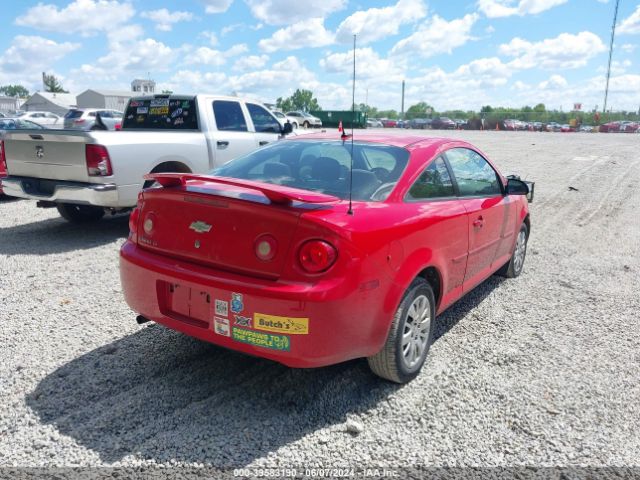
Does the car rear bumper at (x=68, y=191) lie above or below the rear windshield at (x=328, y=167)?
below

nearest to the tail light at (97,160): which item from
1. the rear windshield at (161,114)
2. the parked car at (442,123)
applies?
the rear windshield at (161,114)

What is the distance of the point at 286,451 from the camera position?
2.68 m

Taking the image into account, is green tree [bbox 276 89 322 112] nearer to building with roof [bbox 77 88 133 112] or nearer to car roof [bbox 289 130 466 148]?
building with roof [bbox 77 88 133 112]

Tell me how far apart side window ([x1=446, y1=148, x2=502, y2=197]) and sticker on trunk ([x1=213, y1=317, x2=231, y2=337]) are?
83.1 inches

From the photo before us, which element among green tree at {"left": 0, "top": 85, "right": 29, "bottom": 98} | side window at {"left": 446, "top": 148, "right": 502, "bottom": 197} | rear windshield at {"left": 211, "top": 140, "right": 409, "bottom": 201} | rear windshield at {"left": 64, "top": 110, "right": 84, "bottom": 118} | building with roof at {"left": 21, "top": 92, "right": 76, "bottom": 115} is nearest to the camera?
rear windshield at {"left": 211, "top": 140, "right": 409, "bottom": 201}

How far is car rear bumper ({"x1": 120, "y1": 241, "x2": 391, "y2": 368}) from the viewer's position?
2.68m

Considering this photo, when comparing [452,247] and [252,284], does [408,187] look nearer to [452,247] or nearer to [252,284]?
[452,247]

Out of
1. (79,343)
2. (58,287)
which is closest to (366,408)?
(79,343)

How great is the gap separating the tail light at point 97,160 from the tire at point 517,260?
186 inches

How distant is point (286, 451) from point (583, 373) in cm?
217

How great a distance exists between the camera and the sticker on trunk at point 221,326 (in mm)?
2854

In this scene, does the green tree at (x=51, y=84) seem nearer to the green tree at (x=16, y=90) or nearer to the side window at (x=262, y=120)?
the green tree at (x=16, y=90)

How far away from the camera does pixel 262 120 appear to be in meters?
8.90

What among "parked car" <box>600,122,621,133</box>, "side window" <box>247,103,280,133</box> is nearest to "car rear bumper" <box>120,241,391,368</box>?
"side window" <box>247,103,280,133</box>
